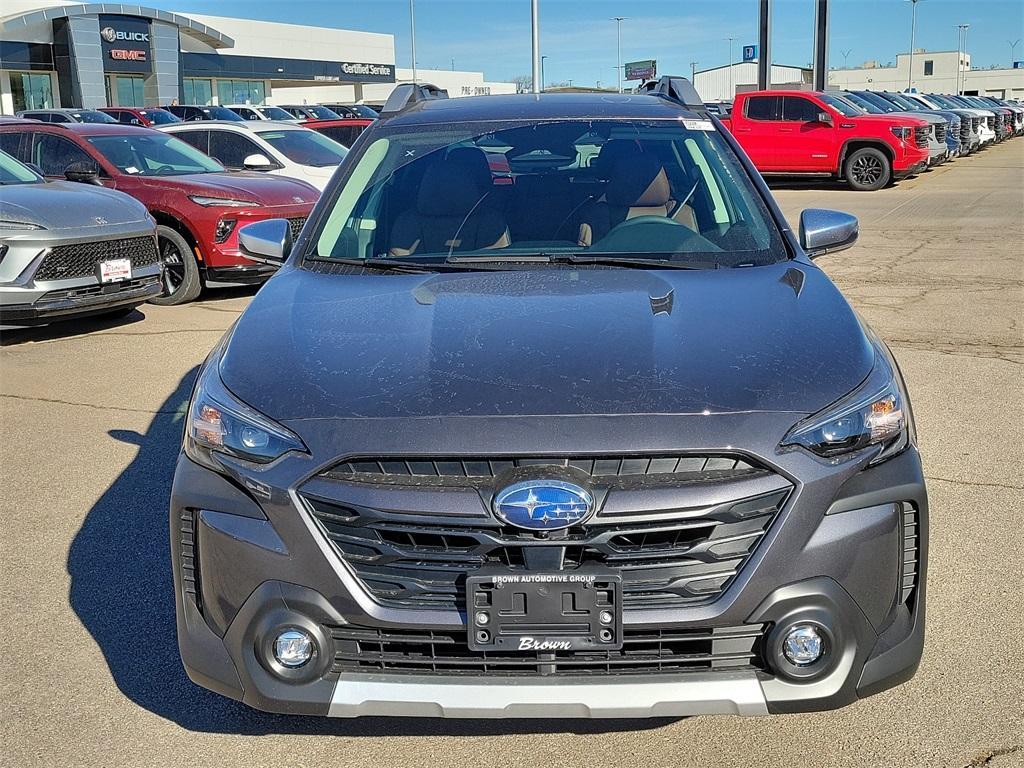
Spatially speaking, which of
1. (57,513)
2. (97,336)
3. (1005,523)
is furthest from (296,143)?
(1005,523)

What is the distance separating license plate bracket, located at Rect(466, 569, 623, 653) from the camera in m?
2.41

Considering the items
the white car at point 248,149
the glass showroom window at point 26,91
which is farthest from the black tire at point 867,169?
the glass showroom window at point 26,91

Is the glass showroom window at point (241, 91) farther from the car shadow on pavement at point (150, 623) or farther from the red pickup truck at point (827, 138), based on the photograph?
the car shadow on pavement at point (150, 623)

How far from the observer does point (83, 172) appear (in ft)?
32.7

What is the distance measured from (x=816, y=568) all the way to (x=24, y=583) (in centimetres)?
294

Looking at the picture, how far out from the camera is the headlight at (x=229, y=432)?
8.40 ft

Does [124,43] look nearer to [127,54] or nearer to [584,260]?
[127,54]

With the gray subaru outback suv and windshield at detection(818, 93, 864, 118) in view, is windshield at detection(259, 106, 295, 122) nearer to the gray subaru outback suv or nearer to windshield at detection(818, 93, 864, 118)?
windshield at detection(818, 93, 864, 118)

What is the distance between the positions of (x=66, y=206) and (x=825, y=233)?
6.20 meters

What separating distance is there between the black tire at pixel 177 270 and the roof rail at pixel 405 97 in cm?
505

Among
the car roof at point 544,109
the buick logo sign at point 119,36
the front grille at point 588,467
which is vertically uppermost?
the buick logo sign at point 119,36

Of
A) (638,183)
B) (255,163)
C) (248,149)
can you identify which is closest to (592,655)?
(638,183)

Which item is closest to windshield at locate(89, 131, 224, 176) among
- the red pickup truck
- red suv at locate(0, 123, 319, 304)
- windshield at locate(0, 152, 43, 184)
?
red suv at locate(0, 123, 319, 304)

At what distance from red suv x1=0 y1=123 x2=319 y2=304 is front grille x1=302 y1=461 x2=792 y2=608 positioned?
759 centimetres
